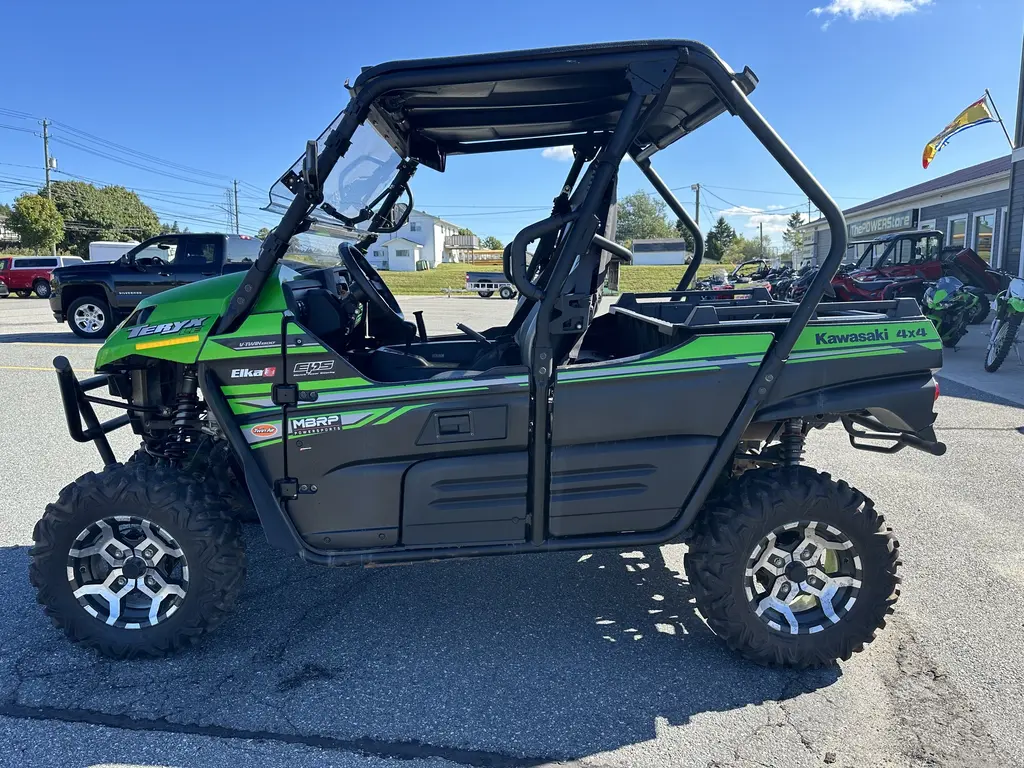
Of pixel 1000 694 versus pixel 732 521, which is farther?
pixel 732 521

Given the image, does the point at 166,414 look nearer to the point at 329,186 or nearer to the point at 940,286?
the point at 329,186

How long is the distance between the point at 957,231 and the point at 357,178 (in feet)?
75.2

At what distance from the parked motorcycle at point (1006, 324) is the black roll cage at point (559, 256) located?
8335 millimetres

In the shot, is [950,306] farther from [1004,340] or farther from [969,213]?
[969,213]

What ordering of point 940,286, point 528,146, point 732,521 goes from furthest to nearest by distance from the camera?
point 940,286 → point 528,146 → point 732,521

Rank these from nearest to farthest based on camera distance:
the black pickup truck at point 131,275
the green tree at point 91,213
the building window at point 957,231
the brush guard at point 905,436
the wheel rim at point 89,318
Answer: the brush guard at point 905,436, the black pickup truck at point 131,275, the wheel rim at point 89,318, the building window at point 957,231, the green tree at point 91,213

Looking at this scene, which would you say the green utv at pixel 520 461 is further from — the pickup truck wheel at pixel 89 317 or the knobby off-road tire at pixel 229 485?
the pickup truck wheel at pixel 89 317

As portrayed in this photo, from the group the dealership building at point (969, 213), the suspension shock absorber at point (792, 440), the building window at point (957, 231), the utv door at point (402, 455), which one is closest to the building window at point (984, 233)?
the dealership building at point (969, 213)

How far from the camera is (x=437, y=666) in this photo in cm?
283

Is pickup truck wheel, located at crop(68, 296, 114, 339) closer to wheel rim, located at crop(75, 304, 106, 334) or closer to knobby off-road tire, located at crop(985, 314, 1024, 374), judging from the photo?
wheel rim, located at crop(75, 304, 106, 334)

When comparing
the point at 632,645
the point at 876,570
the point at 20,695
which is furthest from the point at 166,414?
the point at 876,570

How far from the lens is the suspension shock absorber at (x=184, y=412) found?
9.88ft

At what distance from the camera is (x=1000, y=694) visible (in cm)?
260

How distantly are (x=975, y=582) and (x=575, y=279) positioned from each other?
8.35 feet
